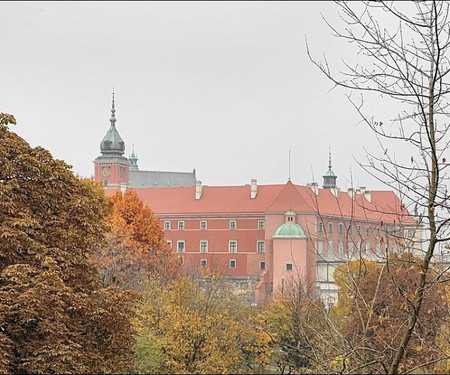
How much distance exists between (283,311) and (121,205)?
17846mm

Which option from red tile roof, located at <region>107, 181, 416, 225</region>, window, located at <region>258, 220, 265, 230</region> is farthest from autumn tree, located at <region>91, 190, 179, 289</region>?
window, located at <region>258, 220, 265, 230</region>

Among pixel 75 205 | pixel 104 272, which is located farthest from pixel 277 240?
pixel 75 205

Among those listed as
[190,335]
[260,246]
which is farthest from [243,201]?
[190,335]

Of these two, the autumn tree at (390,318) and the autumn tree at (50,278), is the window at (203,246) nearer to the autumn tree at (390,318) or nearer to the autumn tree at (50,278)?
the autumn tree at (50,278)

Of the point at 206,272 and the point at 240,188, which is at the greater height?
the point at 240,188

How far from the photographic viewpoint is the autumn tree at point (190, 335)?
2953 centimetres

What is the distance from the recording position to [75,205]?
71.6ft

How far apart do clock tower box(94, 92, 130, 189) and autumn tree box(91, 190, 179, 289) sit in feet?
198

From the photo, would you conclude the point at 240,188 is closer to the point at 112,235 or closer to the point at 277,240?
the point at 277,240

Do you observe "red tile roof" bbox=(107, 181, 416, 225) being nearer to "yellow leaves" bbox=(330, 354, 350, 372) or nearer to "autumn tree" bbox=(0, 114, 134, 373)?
"autumn tree" bbox=(0, 114, 134, 373)

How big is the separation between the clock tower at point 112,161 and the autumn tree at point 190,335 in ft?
280

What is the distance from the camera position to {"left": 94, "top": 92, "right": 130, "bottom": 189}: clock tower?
11962 centimetres

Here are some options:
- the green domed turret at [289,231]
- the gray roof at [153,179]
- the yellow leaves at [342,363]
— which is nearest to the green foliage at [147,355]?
the yellow leaves at [342,363]

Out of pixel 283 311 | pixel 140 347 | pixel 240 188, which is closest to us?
pixel 140 347
